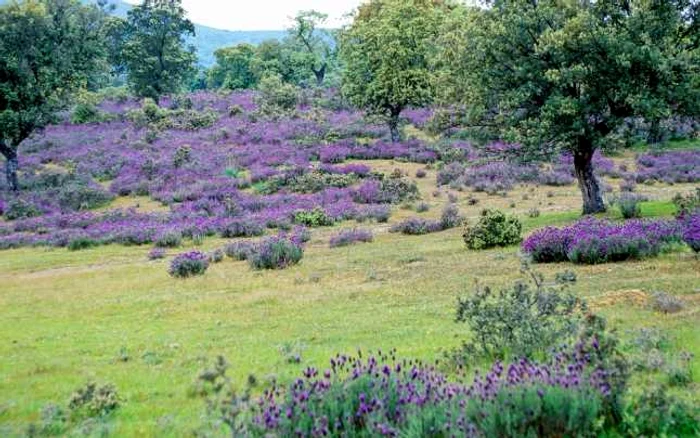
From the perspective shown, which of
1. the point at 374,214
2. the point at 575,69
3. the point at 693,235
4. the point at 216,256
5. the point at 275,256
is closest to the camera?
the point at 693,235

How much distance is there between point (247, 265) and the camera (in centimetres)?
2102

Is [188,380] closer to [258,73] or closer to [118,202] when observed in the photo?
[118,202]

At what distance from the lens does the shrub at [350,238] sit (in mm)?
24516

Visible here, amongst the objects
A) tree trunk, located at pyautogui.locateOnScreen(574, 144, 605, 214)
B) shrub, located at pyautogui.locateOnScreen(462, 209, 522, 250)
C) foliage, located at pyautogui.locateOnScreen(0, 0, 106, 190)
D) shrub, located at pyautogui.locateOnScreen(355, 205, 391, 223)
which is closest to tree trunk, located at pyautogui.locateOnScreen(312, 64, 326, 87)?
foliage, located at pyautogui.locateOnScreen(0, 0, 106, 190)

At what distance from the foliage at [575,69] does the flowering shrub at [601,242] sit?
213 inches

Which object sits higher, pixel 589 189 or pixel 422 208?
A: pixel 589 189

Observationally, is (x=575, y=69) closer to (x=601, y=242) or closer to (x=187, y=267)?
(x=601, y=242)

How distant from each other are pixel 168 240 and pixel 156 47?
153 feet

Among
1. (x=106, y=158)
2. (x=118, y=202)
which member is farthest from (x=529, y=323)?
(x=106, y=158)

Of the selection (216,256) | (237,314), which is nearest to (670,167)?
(216,256)

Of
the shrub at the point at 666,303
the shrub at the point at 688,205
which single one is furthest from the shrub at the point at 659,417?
the shrub at the point at 688,205

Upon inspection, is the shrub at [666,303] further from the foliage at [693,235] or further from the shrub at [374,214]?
the shrub at [374,214]

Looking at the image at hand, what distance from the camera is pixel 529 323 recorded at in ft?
27.6

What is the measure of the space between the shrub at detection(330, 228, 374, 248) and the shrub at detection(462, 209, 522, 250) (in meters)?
5.12
